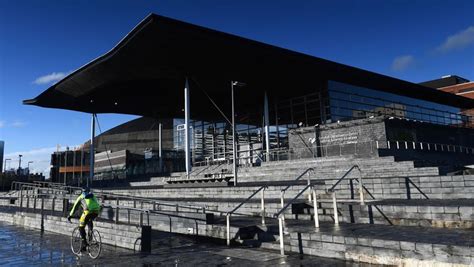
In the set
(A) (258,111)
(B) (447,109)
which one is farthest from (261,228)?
(B) (447,109)

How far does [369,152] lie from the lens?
23.8 meters

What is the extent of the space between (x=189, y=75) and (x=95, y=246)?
27.0 m

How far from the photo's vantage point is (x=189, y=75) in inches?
1412

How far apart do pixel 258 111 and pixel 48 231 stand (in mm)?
34162

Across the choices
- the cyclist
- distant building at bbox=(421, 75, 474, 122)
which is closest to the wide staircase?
the cyclist

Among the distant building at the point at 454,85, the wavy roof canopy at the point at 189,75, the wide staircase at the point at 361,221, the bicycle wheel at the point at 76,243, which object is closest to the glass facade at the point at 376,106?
the wavy roof canopy at the point at 189,75

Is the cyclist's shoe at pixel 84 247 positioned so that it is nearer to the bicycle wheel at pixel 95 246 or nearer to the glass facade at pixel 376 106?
the bicycle wheel at pixel 95 246

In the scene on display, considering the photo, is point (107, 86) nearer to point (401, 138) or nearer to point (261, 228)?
point (401, 138)

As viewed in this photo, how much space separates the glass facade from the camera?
3981cm

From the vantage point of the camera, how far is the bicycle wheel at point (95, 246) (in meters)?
10.1

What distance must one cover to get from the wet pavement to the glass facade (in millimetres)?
30074

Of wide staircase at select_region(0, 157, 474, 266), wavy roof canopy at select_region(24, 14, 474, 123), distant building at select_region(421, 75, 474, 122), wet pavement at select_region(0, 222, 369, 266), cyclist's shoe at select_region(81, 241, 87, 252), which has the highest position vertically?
distant building at select_region(421, 75, 474, 122)

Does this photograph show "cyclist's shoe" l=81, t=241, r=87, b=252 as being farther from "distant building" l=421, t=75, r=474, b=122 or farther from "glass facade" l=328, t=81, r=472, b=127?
"distant building" l=421, t=75, r=474, b=122

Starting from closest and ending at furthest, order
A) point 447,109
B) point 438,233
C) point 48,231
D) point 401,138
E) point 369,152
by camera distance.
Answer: point 438,233 → point 48,231 → point 369,152 → point 401,138 → point 447,109
